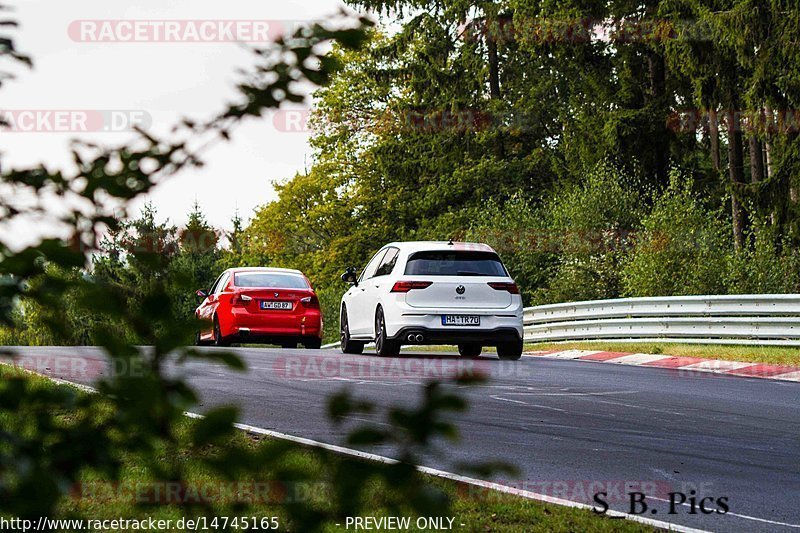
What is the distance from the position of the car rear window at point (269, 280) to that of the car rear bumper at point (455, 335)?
5.19m

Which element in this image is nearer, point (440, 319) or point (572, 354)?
point (440, 319)

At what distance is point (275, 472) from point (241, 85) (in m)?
0.96

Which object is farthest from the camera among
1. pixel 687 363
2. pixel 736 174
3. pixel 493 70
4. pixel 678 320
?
pixel 493 70

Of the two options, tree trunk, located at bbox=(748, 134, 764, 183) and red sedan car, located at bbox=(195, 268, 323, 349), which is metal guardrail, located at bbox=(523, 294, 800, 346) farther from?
tree trunk, located at bbox=(748, 134, 764, 183)

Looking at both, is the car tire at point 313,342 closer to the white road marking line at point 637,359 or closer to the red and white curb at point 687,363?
the red and white curb at point 687,363

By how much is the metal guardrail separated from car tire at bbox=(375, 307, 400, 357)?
6412 mm

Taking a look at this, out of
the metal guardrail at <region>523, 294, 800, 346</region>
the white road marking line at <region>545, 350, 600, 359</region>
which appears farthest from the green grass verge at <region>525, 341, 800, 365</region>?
the white road marking line at <region>545, 350, 600, 359</region>

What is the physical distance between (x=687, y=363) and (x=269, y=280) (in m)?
8.52

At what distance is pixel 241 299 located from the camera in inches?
926

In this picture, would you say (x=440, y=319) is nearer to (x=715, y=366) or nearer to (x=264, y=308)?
(x=715, y=366)

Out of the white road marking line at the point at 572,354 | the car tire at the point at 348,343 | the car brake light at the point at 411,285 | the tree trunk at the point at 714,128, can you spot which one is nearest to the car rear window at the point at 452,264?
the car brake light at the point at 411,285

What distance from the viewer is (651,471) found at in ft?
28.0

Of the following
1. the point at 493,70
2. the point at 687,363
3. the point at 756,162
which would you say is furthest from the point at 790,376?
the point at 493,70

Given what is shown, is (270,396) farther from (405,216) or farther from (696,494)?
(405,216)
